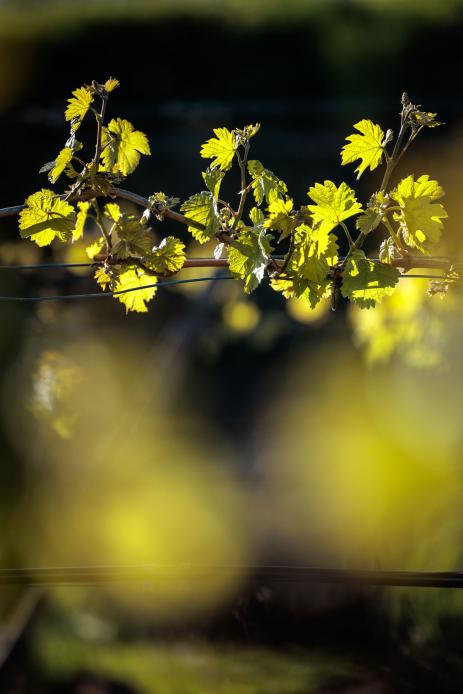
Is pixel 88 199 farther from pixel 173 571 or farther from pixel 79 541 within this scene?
pixel 79 541

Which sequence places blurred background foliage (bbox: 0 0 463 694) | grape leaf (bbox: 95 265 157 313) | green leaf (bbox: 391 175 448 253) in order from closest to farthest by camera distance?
Answer: 1. green leaf (bbox: 391 175 448 253)
2. grape leaf (bbox: 95 265 157 313)
3. blurred background foliage (bbox: 0 0 463 694)

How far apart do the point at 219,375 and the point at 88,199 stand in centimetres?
474

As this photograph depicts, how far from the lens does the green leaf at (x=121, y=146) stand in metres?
1.04

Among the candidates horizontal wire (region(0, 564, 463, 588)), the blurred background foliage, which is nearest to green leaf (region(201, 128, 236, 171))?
horizontal wire (region(0, 564, 463, 588))

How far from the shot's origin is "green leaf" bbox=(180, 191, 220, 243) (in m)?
1.00

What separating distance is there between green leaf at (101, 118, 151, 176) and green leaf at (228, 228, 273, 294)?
0.18 meters

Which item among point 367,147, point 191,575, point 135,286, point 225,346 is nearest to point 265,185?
point 367,147

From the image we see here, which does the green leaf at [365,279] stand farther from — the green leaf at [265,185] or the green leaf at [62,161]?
the green leaf at [62,161]

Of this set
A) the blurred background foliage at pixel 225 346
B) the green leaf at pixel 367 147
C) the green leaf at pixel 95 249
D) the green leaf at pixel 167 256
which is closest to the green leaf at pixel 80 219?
the green leaf at pixel 95 249

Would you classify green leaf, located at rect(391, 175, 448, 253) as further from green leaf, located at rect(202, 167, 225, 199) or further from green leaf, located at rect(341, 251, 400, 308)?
green leaf, located at rect(202, 167, 225, 199)

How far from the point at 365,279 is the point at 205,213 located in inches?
9.0

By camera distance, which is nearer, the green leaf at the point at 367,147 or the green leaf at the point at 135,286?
the green leaf at the point at 367,147

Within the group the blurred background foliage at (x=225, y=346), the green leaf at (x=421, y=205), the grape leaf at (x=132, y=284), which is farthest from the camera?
the blurred background foliage at (x=225, y=346)

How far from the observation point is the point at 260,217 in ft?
A: 3.39
